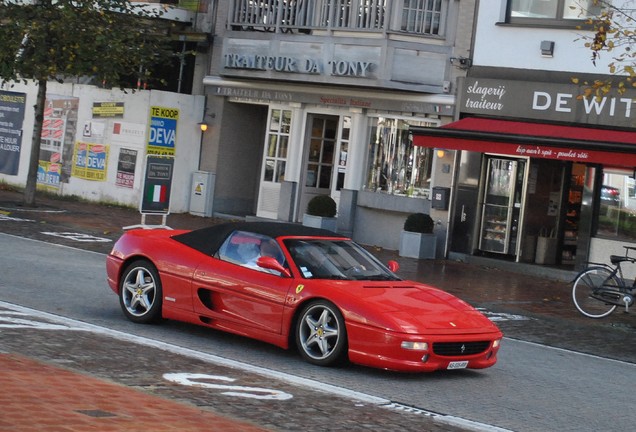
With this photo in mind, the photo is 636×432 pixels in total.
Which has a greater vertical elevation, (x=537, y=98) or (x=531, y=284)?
(x=537, y=98)

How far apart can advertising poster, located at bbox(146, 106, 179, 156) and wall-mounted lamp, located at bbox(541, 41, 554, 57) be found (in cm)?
1009

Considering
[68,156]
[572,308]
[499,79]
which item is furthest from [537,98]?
[68,156]

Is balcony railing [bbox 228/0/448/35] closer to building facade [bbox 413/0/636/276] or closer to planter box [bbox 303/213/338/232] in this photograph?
building facade [bbox 413/0/636/276]

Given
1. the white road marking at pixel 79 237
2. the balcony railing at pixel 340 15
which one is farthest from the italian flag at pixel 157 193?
the balcony railing at pixel 340 15

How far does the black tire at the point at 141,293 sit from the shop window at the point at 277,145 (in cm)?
1684

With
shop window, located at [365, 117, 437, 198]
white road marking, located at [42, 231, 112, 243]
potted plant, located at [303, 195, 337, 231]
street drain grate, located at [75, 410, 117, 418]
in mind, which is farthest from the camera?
shop window, located at [365, 117, 437, 198]

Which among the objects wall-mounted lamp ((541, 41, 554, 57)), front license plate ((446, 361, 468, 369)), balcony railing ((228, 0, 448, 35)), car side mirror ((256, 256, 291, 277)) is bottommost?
front license plate ((446, 361, 468, 369))

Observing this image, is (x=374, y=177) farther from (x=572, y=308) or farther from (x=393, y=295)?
(x=393, y=295)

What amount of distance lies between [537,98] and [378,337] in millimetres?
14502

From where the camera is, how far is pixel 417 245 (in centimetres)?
2473

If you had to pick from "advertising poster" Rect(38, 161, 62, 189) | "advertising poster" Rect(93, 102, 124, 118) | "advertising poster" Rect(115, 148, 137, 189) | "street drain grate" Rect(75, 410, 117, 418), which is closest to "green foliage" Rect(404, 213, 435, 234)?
"advertising poster" Rect(115, 148, 137, 189)

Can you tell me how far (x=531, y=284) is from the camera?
72.2 ft

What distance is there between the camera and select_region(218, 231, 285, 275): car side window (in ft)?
38.4

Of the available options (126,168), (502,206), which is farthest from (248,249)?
(126,168)
